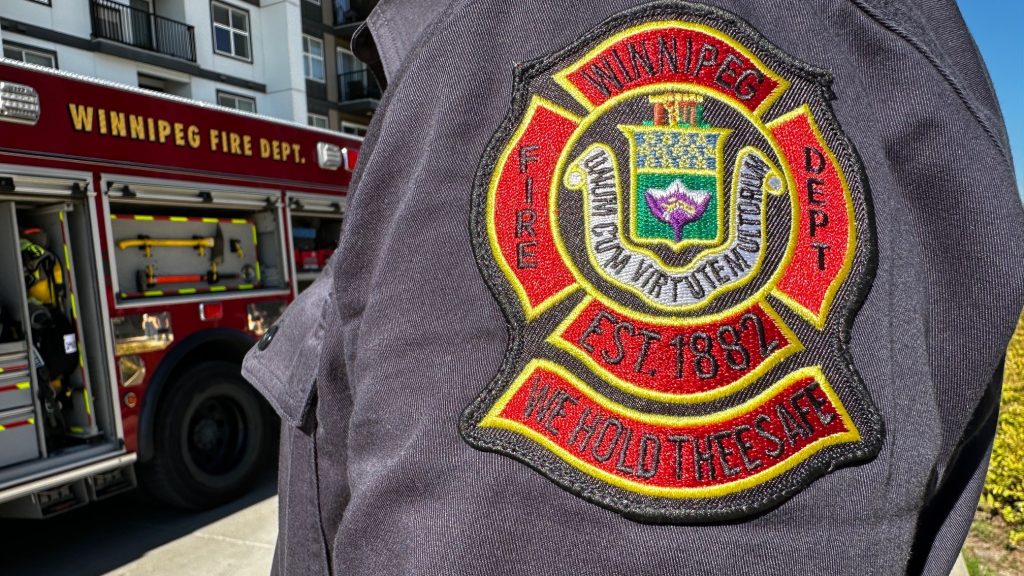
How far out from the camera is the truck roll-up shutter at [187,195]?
4.29 meters

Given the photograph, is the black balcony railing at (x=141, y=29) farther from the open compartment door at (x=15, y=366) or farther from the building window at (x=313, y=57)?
the open compartment door at (x=15, y=366)

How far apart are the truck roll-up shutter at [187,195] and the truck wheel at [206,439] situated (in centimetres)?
120

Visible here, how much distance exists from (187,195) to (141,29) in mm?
15484

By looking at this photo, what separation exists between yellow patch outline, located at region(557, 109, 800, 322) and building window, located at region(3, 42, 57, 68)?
53.2 ft

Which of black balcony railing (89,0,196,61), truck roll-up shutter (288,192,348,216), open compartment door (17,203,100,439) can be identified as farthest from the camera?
black balcony railing (89,0,196,61)

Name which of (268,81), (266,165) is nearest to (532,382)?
(266,165)

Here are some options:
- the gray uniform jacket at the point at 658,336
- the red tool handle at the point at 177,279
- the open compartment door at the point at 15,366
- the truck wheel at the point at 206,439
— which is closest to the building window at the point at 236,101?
the red tool handle at the point at 177,279

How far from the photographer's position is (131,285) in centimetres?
441

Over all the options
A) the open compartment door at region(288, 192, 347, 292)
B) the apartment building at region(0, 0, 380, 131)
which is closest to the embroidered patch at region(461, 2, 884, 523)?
the open compartment door at region(288, 192, 347, 292)

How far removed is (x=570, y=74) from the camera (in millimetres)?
541

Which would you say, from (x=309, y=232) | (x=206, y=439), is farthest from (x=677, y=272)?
(x=309, y=232)

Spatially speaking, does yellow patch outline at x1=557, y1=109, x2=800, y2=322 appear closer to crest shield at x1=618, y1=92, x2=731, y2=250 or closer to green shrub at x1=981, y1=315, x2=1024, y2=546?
crest shield at x1=618, y1=92, x2=731, y2=250

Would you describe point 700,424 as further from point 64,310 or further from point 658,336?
point 64,310

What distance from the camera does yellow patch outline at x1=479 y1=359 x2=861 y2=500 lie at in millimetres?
478
